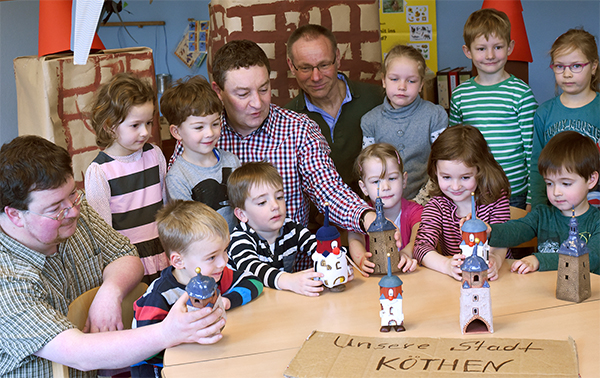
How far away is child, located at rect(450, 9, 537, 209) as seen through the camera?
250 centimetres

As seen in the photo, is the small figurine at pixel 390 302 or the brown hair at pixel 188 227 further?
the brown hair at pixel 188 227

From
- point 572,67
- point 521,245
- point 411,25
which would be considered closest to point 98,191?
point 521,245

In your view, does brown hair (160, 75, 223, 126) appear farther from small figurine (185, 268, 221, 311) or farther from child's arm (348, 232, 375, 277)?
small figurine (185, 268, 221, 311)

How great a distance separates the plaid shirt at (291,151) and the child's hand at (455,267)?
0.67 meters

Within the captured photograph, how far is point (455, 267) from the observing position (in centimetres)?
162

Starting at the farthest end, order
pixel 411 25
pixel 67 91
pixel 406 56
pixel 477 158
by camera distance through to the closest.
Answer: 1. pixel 411 25
2. pixel 406 56
3. pixel 67 91
4. pixel 477 158

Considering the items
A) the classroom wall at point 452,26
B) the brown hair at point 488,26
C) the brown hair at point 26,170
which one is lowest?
the brown hair at point 26,170

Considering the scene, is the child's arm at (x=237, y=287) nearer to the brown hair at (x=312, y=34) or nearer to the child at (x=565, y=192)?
the child at (x=565, y=192)

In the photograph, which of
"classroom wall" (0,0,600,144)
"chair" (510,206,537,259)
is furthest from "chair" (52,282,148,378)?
"classroom wall" (0,0,600,144)

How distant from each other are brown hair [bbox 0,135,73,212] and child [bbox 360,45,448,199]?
4.81 feet

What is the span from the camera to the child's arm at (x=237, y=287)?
1.51 meters

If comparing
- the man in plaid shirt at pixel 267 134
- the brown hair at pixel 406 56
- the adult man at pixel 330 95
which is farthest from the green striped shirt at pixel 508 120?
the man in plaid shirt at pixel 267 134

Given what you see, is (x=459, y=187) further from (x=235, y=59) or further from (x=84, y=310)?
(x=84, y=310)

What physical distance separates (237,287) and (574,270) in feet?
2.82
